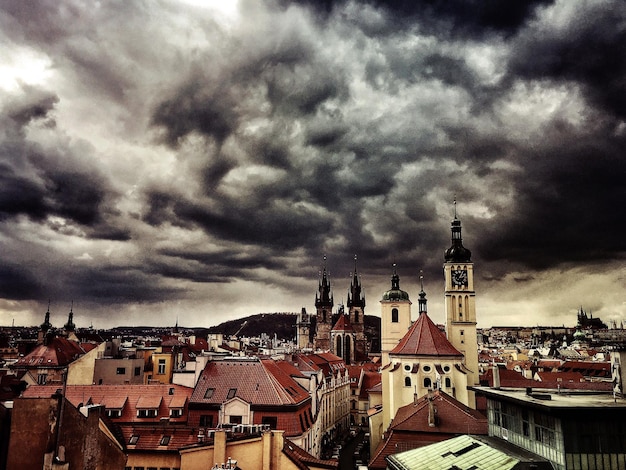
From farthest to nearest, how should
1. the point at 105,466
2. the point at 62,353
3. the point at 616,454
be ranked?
the point at 62,353
the point at 616,454
the point at 105,466

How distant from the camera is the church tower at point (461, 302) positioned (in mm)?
72812

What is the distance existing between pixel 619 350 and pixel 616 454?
22.9 feet

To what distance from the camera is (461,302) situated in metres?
74.1

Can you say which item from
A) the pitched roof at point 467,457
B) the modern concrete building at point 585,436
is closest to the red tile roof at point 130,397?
the pitched roof at point 467,457

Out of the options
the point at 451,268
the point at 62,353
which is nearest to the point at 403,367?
the point at 451,268

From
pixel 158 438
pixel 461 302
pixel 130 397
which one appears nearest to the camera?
pixel 158 438

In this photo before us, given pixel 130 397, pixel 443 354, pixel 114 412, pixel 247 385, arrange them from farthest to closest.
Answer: pixel 443 354 < pixel 130 397 < pixel 247 385 < pixel 114 412

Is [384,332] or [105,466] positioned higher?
[384,332]

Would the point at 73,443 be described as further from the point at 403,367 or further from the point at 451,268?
the point at 451,268

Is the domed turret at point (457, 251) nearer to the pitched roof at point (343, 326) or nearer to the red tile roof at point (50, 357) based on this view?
the red tile roof at point (50, 357)

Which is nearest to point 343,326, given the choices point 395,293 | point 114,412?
point 395,293

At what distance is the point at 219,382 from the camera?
4653cm

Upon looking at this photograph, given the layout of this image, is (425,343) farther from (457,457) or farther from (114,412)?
(457,457)

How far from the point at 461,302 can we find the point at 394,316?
17.0 meters
